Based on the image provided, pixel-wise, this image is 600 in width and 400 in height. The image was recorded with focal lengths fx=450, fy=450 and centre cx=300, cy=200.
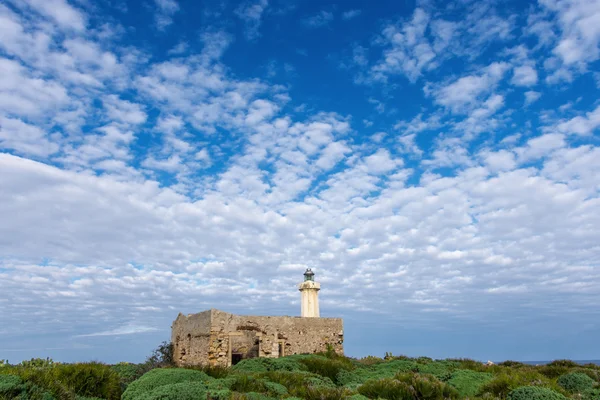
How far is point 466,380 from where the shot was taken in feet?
45.5

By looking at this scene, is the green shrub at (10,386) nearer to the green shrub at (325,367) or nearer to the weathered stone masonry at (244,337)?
the green shrub at (325,367)

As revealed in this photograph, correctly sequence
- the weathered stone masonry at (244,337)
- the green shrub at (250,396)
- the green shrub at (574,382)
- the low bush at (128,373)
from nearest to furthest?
1. the green shrub at (250,396)
2. the green shrub at (574,382)
3. the low bush at (128,373)
4. the weathered stone masonry at (244,337)

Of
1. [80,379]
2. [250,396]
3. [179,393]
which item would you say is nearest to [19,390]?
[80,379]

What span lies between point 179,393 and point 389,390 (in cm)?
509

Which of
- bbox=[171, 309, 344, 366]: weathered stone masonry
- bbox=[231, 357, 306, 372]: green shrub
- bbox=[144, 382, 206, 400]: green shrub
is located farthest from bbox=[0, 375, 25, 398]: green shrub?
bbox=[171, 309, 344, 366]: weathered stone masonry

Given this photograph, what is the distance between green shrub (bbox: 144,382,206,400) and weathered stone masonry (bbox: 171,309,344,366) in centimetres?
1114

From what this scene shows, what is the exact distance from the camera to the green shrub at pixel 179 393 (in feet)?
32.1

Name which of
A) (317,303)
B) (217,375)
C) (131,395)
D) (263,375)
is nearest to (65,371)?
(131,395)

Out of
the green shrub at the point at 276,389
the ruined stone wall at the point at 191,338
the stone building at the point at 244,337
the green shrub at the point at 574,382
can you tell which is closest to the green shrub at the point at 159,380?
the green shrub at the point at 276,389

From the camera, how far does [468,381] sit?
13.7m

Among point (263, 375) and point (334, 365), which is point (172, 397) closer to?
point (263, 375)

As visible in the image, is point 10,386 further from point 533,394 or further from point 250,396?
point 533,394

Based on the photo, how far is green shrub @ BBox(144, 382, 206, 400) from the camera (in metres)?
9.79

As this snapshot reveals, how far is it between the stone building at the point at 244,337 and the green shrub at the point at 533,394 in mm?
14567
